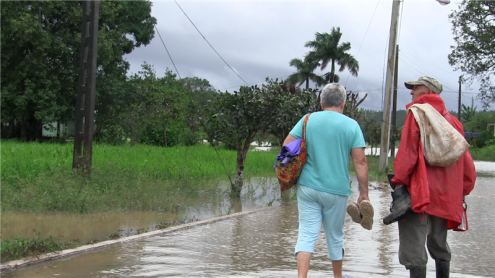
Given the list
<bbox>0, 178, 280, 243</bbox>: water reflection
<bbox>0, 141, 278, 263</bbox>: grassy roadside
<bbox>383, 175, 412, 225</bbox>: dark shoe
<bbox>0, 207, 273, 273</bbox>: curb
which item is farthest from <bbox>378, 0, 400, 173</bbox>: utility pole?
<bbox>383, 175, 412, 225</bbox>: dark shoe

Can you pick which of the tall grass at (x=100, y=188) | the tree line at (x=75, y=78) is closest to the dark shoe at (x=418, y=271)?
the tall grass at (x=100, y=188)

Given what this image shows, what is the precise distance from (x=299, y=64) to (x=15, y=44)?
23261 millimetres

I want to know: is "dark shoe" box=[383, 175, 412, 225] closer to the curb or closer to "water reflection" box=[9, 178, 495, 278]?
"water reflection" box=[9, 178, 495, 278]

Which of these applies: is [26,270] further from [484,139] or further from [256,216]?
[484,139]

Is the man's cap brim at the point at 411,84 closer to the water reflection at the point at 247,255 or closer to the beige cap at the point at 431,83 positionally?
the beige cap at the point at 431,83

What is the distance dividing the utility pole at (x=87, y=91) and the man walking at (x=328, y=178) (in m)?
7.30

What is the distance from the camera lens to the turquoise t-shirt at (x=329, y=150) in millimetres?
4680

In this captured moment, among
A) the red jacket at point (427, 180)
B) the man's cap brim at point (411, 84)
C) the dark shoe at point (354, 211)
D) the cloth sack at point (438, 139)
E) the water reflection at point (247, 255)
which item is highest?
the man's cap brim at point (411, 84)

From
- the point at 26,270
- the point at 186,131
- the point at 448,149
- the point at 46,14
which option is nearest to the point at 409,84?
the point at 448,149

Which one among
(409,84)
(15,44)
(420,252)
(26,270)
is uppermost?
(15,44)

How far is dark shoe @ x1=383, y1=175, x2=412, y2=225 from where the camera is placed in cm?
448

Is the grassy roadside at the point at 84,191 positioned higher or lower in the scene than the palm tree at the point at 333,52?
lower

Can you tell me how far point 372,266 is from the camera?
6.10 m

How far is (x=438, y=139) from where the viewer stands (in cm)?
449
